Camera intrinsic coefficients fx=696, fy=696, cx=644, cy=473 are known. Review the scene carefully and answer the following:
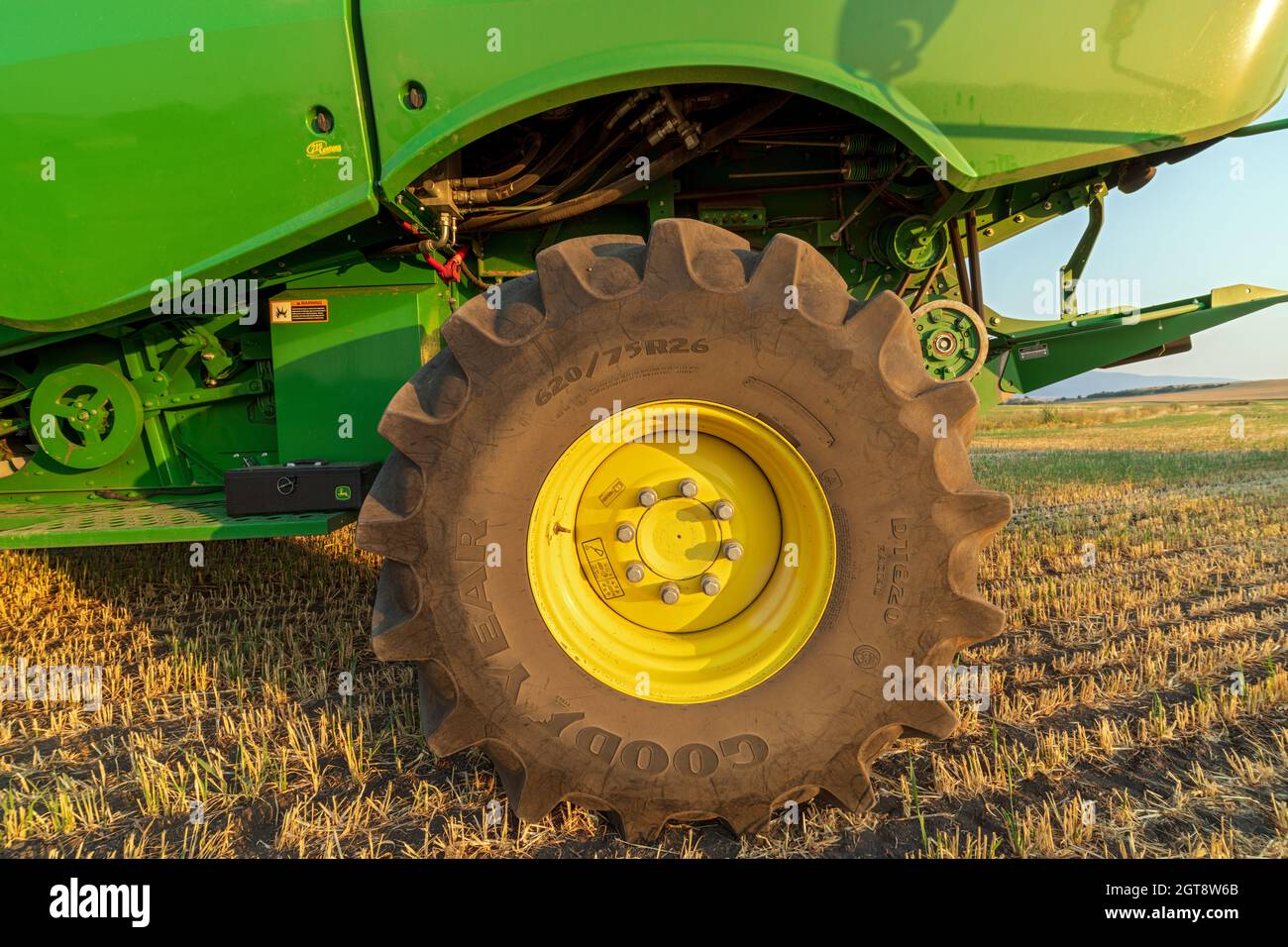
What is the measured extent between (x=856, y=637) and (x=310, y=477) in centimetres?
189

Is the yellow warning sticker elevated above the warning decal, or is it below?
above

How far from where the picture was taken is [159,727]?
8.66 ft

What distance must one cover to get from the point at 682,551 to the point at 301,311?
A: 5.92ft

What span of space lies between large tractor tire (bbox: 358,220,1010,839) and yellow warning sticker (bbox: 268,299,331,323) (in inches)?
40.5

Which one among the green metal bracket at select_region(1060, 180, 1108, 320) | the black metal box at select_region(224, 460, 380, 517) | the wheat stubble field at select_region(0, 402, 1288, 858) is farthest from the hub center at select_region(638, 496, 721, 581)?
the green metal bracket at select_region(1060, 180, 1108, 320)

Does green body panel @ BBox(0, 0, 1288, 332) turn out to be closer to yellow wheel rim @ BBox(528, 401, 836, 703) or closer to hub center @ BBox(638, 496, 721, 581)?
yellow wheel rim @ BBox(528, 401, 836, 703)

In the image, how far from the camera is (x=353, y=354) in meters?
2.75

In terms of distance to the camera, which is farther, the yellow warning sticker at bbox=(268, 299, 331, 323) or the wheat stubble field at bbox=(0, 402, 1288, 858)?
the yellow warning sticker at bbox=(268, 299, 331, 323)

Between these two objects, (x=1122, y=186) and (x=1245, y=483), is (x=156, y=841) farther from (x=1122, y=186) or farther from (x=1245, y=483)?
(x=1245, y=483)

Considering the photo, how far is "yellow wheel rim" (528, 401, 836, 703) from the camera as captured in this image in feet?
6.63

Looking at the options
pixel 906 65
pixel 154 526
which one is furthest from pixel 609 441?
pixel 154 526

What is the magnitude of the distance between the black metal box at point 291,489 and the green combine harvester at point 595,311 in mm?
11

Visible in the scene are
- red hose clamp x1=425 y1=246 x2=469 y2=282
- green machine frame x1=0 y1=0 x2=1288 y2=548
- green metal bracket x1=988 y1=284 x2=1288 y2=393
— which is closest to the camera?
green machine frame x1=0 y1=0 x2=1288 y2=548

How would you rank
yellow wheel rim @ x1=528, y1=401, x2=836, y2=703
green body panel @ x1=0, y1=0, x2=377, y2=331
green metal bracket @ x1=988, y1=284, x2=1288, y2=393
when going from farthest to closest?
green metal bracket @ x1=988, y1=284, x2=1288, y2=393, green body panel @ x1=0, y1=0, x2=377, y2=331, yellow wheel rim @ x1=528, y1=401, x2=836, y2=703
